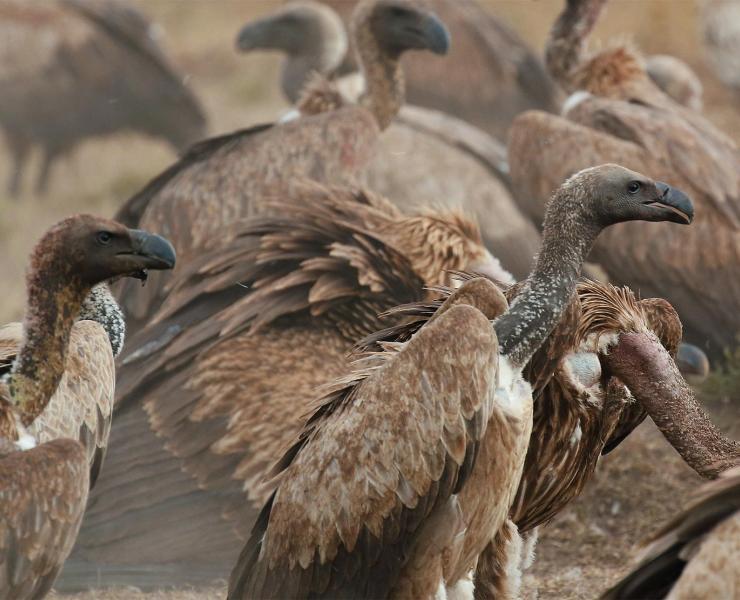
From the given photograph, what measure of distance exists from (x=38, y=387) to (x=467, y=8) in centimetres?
909

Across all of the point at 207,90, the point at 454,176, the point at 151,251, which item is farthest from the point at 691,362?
the point at 207,90

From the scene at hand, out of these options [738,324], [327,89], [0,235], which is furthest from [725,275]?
[0,235]

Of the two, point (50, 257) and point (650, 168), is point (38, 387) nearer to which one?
point (50, 257)

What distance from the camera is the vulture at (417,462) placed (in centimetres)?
461

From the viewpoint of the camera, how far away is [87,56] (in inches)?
591

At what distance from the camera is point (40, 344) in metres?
4.81

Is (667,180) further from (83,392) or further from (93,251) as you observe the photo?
(93,251)

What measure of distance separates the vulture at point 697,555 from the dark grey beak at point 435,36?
210 inches

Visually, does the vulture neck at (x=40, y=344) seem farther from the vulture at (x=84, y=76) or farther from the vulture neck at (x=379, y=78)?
the vulture at (x=84, y=76)

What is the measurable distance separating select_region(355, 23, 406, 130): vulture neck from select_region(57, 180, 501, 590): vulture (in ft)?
8.30

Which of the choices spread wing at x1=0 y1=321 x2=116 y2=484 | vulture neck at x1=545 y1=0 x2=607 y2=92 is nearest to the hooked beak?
spread wing at x1=0 y1=321 x2=116 y2=484

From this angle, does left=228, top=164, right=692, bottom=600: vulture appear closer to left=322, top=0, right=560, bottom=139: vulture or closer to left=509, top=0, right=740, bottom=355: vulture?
left=509, top=0, right=740, bottom=355: vulture

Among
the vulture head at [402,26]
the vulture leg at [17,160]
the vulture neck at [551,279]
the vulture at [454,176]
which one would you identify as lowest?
the vulture leg at [17,160]

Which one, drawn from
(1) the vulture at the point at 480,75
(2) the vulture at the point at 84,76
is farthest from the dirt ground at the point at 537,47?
(1) the vulture at the point at 480,75
